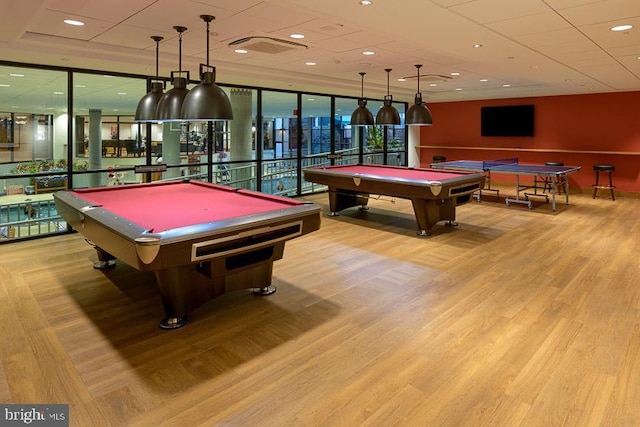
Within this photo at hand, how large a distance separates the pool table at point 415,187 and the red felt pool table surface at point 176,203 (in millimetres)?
2454

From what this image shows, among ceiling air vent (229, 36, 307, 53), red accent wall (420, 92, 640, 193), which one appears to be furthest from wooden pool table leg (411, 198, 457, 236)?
red accent wall (420, 92, 640, 193)

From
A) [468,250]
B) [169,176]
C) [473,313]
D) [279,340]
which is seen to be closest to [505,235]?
[468,250]

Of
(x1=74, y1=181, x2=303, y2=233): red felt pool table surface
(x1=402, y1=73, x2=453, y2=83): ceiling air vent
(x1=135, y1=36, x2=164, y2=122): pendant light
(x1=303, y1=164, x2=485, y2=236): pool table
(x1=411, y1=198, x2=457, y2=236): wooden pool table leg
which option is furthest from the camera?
(x1=402, y1=73, x2=453, y2=83): ceiling air vent

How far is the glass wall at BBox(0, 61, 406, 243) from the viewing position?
249 inches

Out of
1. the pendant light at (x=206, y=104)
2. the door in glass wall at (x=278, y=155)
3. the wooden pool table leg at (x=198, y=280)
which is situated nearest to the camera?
the wooden pool table leg at (x=198, y=280)

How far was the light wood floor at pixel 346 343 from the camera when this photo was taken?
2.26 m

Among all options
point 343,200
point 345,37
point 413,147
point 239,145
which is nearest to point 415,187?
point 343,200

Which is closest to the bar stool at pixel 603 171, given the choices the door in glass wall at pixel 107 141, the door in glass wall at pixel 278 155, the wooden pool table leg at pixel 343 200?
the wooden pool table leg at pixel 343 200

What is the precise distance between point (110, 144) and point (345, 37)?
5844 mm

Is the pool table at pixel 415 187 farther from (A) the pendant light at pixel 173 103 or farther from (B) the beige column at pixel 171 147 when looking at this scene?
(A) the pendant light at pixel 173 103

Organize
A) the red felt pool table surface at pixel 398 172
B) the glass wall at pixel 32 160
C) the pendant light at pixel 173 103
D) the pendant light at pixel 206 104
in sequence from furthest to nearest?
the red felt pool table surface at pixel 398 172 < the glass wall at pixel 32 160 < the pendant light at pixel 173 103 < the pendant light at pixel 206 104

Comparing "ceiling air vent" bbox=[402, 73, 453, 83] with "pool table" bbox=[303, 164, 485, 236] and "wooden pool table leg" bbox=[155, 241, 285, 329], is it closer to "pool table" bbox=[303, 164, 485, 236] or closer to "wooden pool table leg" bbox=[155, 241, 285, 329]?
"pool table" bbox=[303, 164, 485, 236]

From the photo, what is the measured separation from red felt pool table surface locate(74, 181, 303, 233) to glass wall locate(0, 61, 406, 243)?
165 centimetres

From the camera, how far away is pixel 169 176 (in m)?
7.90
